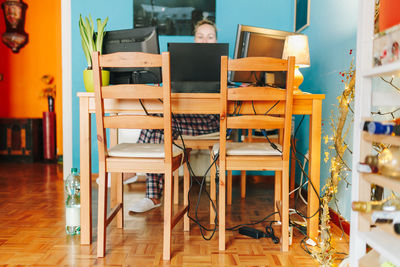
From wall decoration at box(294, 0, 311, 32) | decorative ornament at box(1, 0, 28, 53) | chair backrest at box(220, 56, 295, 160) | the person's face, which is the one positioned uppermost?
decorative ornament at box(1, 0, 28, 53)

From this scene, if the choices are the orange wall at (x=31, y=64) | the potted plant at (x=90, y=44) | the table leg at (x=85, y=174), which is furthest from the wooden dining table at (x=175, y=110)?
the orange wall at (x=31, y=64)

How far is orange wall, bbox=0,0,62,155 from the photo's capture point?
188 inches

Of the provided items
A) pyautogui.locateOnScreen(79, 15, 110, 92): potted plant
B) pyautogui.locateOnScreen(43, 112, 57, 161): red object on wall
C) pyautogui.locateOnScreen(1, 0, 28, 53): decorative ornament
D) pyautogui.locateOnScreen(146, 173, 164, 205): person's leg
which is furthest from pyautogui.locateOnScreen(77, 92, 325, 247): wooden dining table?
pyautogui.locateOnScreen(1, 0, 28, 53): decorative ornament

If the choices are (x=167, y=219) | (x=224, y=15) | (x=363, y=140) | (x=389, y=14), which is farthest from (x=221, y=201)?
(x=224, y=15)

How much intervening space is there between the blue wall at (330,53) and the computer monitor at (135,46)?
104cm

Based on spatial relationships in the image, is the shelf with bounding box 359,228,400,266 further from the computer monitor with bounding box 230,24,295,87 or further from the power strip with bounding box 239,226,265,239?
the computer monitor with bounding box 230,24,295,87

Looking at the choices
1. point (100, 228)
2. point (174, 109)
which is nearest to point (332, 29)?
point (174, 109)

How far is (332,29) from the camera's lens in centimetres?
217

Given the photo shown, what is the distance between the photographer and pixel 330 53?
2.21 m

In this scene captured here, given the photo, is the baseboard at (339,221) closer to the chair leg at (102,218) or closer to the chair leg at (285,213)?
the chair leg at (285,213)

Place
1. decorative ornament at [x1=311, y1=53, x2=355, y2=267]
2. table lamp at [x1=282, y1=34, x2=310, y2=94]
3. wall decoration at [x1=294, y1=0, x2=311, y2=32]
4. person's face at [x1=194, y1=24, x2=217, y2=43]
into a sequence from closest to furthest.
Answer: decorative ornament at [x1=311, y1=53, x2=355, y2=267], table lamp at [x1=282, y1=34, x2=310, y2=94], wall decoration at [x1=294, y1=0, x2=311, y2=32], person's face at [x1=194, y1=24, x2=217, y2=43]

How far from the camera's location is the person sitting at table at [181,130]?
2.25 m

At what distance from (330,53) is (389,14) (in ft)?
4.04

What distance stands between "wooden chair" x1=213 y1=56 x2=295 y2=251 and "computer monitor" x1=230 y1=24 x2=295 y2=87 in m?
0.30
